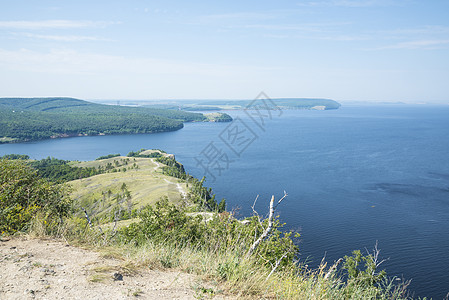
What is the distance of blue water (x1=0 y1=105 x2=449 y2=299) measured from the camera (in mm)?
37312

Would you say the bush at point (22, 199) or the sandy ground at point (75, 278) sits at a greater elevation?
the bush at point (22, 199)

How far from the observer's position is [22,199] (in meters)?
8.26

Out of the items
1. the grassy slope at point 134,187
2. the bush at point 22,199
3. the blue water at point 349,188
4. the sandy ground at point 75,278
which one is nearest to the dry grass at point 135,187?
the grassy slope at point 134,187

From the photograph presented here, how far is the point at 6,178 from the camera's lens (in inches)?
347

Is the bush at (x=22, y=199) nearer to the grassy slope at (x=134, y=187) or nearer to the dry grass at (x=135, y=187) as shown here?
the dry grass at (x=135, y=187)

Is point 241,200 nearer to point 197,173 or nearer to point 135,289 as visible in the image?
point 197,173

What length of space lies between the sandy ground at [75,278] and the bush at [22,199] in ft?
3.14

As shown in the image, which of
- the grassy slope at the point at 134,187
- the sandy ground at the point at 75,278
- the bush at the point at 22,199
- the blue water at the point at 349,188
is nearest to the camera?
the sandy ground at the point at 75,278

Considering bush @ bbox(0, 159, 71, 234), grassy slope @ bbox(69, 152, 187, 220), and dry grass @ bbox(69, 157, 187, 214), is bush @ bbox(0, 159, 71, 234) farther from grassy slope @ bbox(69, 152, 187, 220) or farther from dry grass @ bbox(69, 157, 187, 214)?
grassy slope @ bbox(69, 152, 187, 220)

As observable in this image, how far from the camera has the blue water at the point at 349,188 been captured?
3731 cm

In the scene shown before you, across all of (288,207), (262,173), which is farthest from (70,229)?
(262,173)

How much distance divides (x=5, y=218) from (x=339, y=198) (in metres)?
55.7

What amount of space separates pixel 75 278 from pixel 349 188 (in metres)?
63.4

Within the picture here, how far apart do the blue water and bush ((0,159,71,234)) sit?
20.7ft
